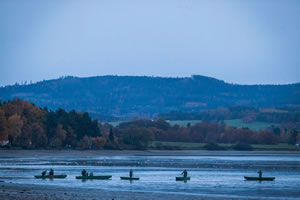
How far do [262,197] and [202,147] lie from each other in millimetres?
125238

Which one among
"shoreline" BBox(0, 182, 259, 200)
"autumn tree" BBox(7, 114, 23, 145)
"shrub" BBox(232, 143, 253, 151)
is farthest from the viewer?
"shrub" BBox(232, 143, 253, 151)

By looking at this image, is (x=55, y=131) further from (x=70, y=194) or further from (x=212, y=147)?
(x=70, y=194)

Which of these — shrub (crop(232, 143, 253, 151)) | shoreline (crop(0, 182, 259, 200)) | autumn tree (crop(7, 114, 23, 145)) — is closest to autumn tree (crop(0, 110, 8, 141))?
autumn tree (crop(7, 114, 23, 145))

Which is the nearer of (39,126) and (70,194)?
(70,194)

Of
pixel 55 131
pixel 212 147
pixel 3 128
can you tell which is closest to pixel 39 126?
pixel 55 131

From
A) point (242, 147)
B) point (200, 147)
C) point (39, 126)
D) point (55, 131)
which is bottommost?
point (200, 147)

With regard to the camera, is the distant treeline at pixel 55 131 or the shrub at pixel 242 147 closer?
the distant treeline at pixel 55 131

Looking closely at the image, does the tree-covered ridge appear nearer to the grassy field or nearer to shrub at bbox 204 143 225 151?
the grassy field

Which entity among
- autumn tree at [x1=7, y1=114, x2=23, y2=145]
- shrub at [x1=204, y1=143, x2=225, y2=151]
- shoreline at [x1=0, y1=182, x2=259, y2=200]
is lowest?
shoreline at [x1=0, y1=182, x2=259, y2=200]

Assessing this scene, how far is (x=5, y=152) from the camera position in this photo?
109438mm

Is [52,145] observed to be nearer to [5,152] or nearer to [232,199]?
[5,152]

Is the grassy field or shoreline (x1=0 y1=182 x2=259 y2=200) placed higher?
the grassy field

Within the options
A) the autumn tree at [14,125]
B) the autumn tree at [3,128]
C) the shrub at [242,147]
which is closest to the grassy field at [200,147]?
the shrub at [242,147]

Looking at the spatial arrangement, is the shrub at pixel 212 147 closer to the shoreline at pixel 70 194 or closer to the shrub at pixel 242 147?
the shrub at pixel 242 147
